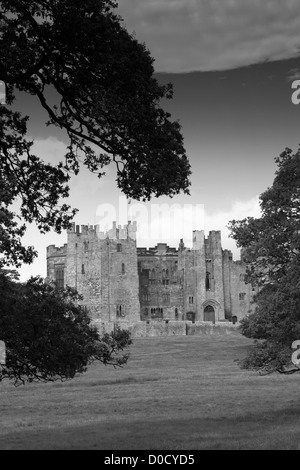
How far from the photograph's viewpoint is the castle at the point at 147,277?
105875 millimetres

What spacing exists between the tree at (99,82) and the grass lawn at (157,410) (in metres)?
8.76

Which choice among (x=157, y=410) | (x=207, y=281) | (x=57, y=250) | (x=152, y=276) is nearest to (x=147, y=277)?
(x=152, y=276)

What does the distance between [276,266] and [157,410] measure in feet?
32.3

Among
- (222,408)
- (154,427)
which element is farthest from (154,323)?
(154,427)

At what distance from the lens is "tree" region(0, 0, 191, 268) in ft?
56.2

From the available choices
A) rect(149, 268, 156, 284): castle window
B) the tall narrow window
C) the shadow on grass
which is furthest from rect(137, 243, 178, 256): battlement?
the shadow on grass

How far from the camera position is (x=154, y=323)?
101 meters

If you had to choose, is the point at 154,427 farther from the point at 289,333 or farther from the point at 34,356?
the point at 34,356

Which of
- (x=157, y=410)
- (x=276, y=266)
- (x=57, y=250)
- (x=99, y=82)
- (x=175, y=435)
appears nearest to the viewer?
(x=99, y=82)

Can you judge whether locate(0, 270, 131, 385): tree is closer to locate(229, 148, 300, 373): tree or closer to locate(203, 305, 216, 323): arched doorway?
locate(229, 148, 300, 373): tree

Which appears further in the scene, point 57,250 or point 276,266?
point 57,250

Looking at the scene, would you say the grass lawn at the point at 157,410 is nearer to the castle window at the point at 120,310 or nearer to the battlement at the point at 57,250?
the castle window at the point at 120,310

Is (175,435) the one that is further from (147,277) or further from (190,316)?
(147,277)

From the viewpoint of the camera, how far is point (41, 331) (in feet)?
61.7
